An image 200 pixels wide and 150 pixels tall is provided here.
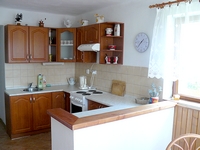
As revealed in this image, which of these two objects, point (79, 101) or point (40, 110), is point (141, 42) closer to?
point (79, 101)

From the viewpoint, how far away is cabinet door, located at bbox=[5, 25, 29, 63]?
3635mm

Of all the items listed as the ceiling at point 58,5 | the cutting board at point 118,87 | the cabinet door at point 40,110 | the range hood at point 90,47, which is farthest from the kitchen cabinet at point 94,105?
the ceiling at point 58,5

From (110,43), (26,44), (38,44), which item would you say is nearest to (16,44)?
(26,44)

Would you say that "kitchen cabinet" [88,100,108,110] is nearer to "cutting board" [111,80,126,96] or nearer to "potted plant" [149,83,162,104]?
"cutting board" [111,80,126,96]

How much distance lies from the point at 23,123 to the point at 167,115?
2.58 meters

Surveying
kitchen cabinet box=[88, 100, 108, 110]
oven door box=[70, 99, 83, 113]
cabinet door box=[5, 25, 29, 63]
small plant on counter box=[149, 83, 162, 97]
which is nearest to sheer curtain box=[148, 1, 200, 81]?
small plant on counter box=[149, 83, 162, 97]

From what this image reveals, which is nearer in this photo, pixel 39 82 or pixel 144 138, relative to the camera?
pixel 144 138

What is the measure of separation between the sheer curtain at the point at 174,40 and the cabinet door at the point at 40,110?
2.15 metres

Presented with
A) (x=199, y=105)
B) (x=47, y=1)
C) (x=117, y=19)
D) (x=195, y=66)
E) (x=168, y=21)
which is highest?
(x=47, y=1)

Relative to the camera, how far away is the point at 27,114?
371 centimetres

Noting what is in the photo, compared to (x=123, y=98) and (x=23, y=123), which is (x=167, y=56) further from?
(x=23, y=123)

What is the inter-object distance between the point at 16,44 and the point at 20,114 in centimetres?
128

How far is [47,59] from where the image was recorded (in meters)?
4.06

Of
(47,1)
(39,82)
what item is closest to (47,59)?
(39,82)
